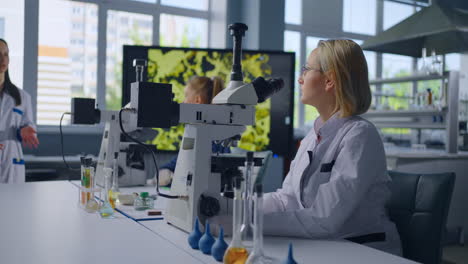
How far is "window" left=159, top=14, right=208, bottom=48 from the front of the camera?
213 inches

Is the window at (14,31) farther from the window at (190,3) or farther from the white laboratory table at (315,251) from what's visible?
the white laboratory table at (315,251)

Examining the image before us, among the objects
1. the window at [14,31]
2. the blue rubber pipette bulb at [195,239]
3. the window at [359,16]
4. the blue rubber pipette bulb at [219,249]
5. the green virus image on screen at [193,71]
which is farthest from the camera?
the window at [359,16]

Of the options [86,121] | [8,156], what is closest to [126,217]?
[86,121]

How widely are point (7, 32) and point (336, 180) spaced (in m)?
4.42

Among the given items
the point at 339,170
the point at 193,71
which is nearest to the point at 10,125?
the point at 193,71

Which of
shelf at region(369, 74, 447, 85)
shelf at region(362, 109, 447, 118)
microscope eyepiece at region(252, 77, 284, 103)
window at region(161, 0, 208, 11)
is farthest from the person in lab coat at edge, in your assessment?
shelf at region(362, 109, 447, 118)

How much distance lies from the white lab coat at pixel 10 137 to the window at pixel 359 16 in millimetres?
5204

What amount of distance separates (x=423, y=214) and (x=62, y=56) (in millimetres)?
4355

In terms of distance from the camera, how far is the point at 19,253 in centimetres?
107

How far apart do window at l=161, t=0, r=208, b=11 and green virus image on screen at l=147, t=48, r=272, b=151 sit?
1419mm

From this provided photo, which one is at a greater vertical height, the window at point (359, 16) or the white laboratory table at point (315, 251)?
the window at point (359, 16)

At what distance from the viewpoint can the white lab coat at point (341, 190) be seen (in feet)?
4.10

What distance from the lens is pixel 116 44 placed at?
5090 mm

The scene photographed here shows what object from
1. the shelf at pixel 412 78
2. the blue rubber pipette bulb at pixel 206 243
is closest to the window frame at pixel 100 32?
the shelf at pixel 412 78
